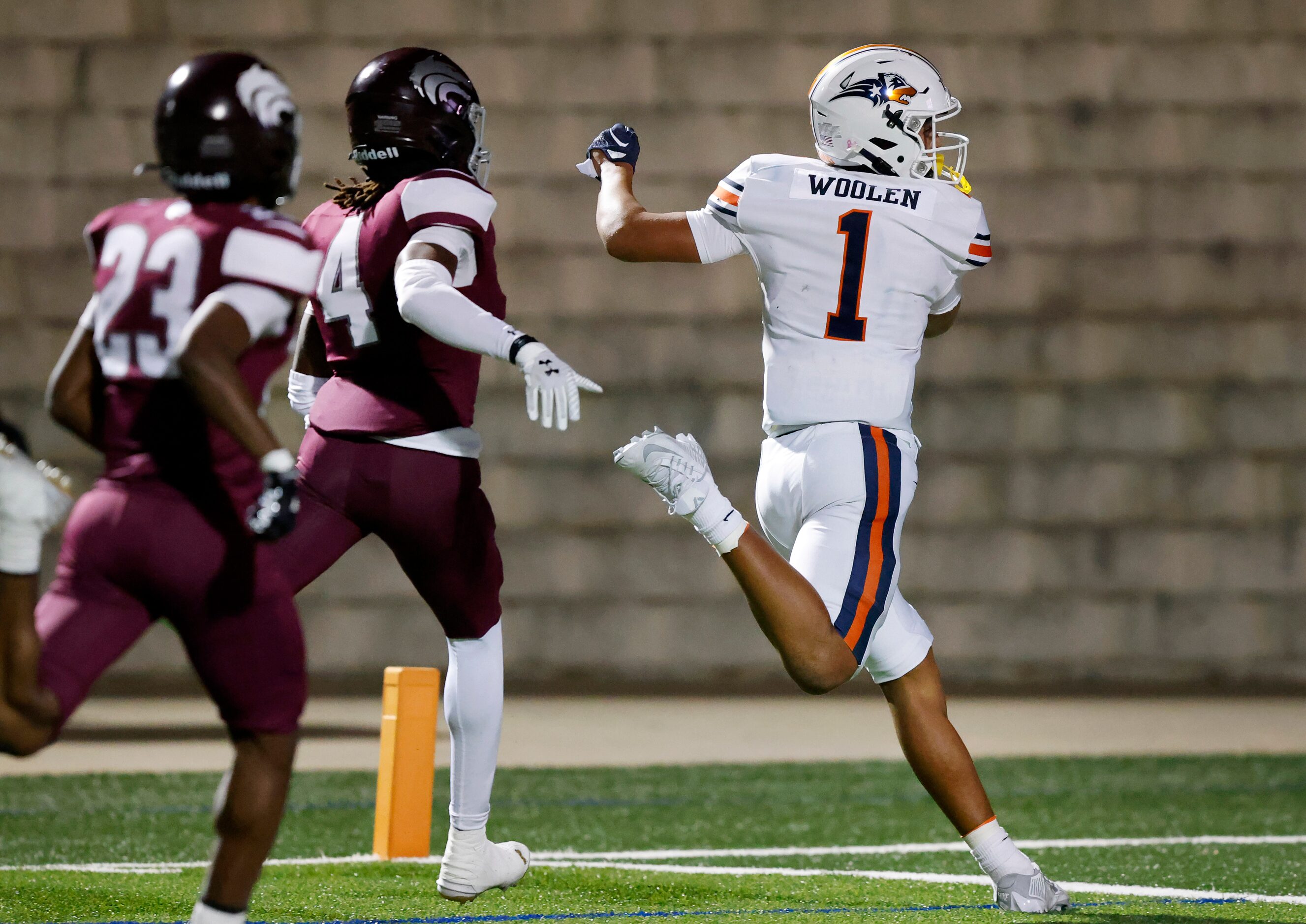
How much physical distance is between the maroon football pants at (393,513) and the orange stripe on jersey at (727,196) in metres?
0.82

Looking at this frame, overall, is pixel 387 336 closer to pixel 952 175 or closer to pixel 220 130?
pixel 220 130

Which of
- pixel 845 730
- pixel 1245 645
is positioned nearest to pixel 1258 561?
pixel 1245 645

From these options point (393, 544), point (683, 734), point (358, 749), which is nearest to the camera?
point (393, 544)

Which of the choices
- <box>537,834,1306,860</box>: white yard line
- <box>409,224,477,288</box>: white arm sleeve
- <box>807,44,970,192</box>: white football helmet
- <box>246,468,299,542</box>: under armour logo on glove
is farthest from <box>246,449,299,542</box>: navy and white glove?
<box>537,834,1306,860</box>: white yard line

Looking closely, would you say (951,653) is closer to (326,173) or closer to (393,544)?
(326,173)

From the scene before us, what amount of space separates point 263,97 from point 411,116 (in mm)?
968

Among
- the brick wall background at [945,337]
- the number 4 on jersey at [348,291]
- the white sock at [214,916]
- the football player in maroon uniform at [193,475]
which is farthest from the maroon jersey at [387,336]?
the brick wall background at [945,337]

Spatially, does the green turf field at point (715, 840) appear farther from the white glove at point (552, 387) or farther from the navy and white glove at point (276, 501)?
the navy and white glove at point (276, 501)

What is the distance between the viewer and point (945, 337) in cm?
937

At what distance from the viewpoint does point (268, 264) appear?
2887mm

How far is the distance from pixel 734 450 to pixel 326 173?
2.50m

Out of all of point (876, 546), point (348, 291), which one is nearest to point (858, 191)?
point (876, 546)

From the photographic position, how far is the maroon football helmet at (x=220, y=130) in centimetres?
295

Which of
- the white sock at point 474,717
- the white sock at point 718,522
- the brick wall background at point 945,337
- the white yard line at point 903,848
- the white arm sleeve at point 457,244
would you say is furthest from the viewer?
the brick wall background at point 945,337
